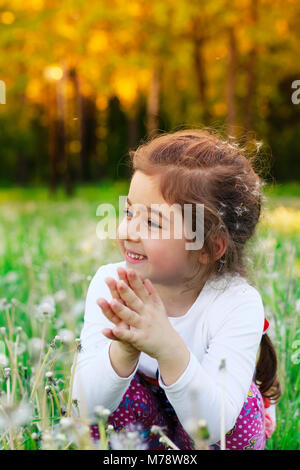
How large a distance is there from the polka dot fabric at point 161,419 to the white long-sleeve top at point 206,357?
0.05 m

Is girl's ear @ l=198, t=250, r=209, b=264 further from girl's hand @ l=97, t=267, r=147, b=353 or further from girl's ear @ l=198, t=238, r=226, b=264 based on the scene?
girl's hand @ l=97, t=267, r=147, b=353

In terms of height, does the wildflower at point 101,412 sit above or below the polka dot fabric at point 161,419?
above

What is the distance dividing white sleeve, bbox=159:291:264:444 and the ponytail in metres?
0.29

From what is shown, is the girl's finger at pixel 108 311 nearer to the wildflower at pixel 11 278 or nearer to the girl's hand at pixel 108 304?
the girl's hand at pixel 108 304

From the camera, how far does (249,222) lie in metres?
1.50

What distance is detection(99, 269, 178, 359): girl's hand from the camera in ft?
3.63

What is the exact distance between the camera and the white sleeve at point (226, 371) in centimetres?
116

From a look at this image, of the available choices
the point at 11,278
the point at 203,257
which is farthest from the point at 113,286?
the point at 11,278

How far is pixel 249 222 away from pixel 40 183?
729 inches

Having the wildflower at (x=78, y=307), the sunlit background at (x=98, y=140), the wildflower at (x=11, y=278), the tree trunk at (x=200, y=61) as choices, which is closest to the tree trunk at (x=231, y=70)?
the sunlit background at (x=98, y=140)

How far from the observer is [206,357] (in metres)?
1.29

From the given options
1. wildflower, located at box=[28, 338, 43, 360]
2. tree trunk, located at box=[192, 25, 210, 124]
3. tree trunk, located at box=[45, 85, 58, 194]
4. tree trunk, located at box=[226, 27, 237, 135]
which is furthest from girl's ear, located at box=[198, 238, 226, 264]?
tree trunk, located at box=[45, 85, 58, 194]

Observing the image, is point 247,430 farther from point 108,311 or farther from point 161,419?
point 108,311

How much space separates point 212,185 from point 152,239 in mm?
210
